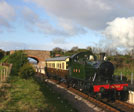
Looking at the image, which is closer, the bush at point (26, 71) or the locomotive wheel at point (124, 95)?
the locomotive wheel at point (124, 95)

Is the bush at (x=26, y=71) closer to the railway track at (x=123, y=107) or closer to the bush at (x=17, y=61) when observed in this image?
the bush at (x=17, y=61)

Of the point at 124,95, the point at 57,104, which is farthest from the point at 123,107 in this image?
the point at 57,104

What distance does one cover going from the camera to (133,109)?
25.9 feet

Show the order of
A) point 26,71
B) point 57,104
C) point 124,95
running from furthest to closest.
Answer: point 26,71
point 124,95
point 57,104

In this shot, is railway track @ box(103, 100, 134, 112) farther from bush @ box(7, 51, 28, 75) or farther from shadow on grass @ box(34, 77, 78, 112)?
bush @ box(7, 51, 28, 75)

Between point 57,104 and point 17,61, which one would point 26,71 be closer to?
point 17,61

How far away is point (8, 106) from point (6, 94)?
73.0 inches

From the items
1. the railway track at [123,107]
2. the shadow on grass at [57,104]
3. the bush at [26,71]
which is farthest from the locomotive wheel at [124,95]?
the bush at [26,71]

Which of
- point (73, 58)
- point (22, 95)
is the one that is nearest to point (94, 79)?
point (73, 58)

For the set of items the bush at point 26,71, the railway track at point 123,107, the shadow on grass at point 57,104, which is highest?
the bush at point 26,71

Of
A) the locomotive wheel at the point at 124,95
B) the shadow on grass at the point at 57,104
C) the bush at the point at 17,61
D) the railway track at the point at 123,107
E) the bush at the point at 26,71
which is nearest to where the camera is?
the shadow on grass at the point at 57,104

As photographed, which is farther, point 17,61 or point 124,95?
point 17,61

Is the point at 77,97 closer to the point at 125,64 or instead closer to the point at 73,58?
the point at 73,58

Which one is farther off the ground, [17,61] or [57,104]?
[17,61]
